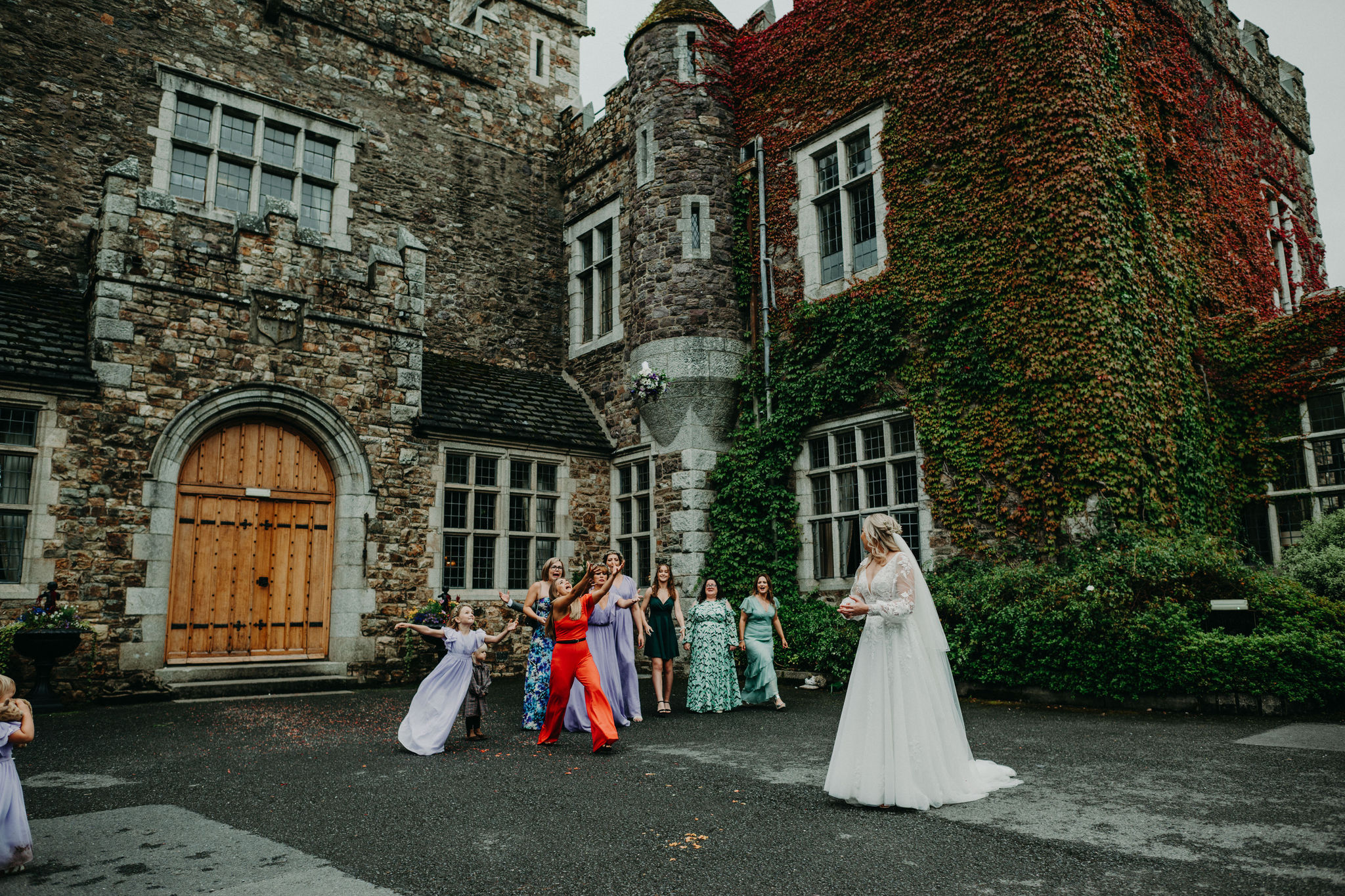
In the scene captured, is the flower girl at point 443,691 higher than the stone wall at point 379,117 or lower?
lower

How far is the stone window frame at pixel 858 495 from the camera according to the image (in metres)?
11.1

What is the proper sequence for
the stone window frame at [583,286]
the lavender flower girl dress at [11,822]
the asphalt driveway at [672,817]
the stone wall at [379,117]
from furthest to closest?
the stone window frame at [583,286], the stone wall at [379,117], the lavender flower girl dress at [11,822], the asphalt driveway at [672,817]

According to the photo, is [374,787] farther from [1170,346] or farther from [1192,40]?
Answer: [1192,40]

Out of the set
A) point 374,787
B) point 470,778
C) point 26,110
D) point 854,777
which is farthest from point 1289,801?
point 26,110

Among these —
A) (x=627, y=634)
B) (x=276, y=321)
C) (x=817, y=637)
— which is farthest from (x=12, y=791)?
(x=817, y=637)

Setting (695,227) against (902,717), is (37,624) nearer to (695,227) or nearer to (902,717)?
(902,717)

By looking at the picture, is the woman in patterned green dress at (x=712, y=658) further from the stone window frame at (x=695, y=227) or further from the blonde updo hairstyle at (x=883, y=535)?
the stone window frame at (x=695, y=227)

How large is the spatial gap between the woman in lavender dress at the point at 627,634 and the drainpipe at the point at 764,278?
4.49 meters

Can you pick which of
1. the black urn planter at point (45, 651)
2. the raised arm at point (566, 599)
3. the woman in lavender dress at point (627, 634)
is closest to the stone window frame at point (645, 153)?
the woman in lavender dress at point (627, 634)

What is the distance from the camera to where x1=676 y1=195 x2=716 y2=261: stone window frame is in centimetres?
1345

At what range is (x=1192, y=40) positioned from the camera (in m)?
12.8

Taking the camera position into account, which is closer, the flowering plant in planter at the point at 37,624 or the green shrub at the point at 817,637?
the flowering plant in planter at the point at 37,624

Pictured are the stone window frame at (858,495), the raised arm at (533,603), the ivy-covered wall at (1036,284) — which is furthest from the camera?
the stone window frame at (858,495)

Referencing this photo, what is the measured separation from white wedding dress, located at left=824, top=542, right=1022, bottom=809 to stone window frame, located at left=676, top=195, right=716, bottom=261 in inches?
346
